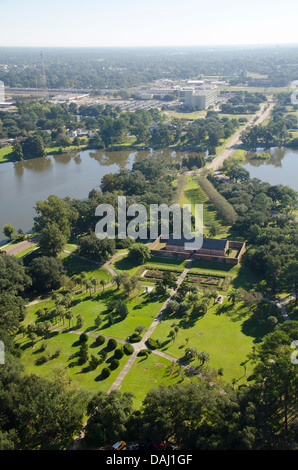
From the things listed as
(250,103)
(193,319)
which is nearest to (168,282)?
(193,319)

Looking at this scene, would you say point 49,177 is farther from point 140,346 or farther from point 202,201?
point 140,346

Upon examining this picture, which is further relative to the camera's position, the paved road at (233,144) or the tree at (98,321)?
the paved road at (233,144)

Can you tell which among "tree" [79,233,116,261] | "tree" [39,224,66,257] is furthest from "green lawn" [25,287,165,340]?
"tree" [39,224,66,257]

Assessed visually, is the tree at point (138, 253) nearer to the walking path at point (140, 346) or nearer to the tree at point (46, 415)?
the walking path at point (140, 346)

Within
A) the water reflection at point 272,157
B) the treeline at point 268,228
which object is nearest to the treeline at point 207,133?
the water reflection at point 272,157

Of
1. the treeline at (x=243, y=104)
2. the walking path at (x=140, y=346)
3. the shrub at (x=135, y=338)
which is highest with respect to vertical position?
the treeline at (x=243, y=104)

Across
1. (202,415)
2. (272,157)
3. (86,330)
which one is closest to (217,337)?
(202,415)
